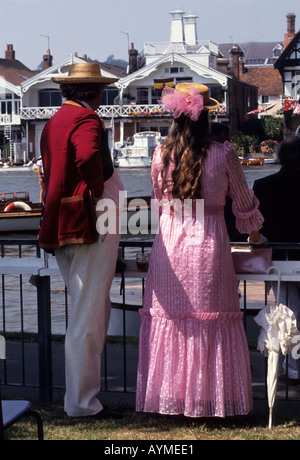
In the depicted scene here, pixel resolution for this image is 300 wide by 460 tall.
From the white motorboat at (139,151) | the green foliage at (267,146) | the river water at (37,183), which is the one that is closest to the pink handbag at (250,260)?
the river water at (37,183)

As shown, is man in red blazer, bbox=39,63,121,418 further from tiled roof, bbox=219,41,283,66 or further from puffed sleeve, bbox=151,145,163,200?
tiled roof, bbox=219,41,283,66

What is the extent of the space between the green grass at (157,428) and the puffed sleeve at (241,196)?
1107mm

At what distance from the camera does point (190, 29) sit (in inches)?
3723

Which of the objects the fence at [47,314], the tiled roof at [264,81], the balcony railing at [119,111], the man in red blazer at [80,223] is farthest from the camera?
the tiled roof at [264,81]

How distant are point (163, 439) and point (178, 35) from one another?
90099 millimetres

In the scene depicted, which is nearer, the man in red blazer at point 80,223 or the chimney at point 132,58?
the man in red blazer at point 80,223

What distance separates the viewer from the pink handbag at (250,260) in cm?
529

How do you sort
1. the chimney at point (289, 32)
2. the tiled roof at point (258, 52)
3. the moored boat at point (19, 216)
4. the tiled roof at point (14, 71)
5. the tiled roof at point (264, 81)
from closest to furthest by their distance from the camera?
the moored boat at point (19, 216), the tiled roof at point (14, 71), the chimney at point (289, 32), the tiled roof at point (264, 81), the tiled roof at point (258, 52)

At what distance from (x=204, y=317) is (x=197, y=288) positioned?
0.17 m

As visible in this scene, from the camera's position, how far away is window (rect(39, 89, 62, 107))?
86.9 metres

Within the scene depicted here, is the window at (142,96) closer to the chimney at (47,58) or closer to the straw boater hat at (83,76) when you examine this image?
the chimney at (47,58)
